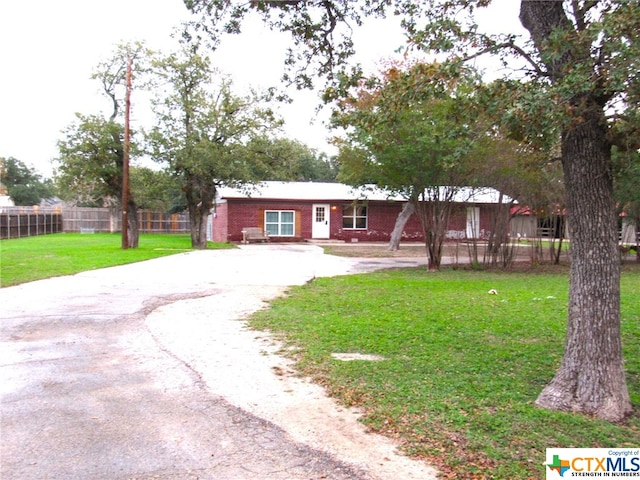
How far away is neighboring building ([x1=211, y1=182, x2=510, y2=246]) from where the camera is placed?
97.2ft

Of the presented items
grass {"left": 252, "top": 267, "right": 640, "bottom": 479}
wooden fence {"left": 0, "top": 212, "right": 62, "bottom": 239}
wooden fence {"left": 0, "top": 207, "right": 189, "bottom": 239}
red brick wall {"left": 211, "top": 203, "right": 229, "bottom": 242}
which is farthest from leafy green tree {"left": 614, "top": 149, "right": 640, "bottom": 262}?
wooden fence {"left": 0, "top": 207, "right": 189, "bottom": 239}

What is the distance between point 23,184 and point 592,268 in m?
77.1

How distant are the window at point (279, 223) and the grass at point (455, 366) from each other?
19419 mm

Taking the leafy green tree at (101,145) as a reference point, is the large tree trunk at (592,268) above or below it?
below

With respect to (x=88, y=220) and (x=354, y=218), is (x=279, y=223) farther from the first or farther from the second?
(x=88, y=220)

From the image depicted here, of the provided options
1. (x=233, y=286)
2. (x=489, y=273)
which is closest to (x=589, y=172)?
(x=233, y=286)

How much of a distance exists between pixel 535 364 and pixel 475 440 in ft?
7.38

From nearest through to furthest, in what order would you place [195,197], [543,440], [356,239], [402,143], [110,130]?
[543,440], [402,143], [110,130], [195,197], [356,239]

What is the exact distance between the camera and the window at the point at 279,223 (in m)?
30.2

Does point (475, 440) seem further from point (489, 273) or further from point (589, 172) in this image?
point (489, 273)

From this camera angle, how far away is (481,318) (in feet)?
26.4

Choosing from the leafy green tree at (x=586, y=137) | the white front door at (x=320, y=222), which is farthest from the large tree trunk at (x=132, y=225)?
the leafy green tree at (x=586, y=137)

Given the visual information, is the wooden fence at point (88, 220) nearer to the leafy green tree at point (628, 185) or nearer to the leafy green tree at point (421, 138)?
the leafy green tree at point (421, 138)

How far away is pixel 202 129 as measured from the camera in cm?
2222
